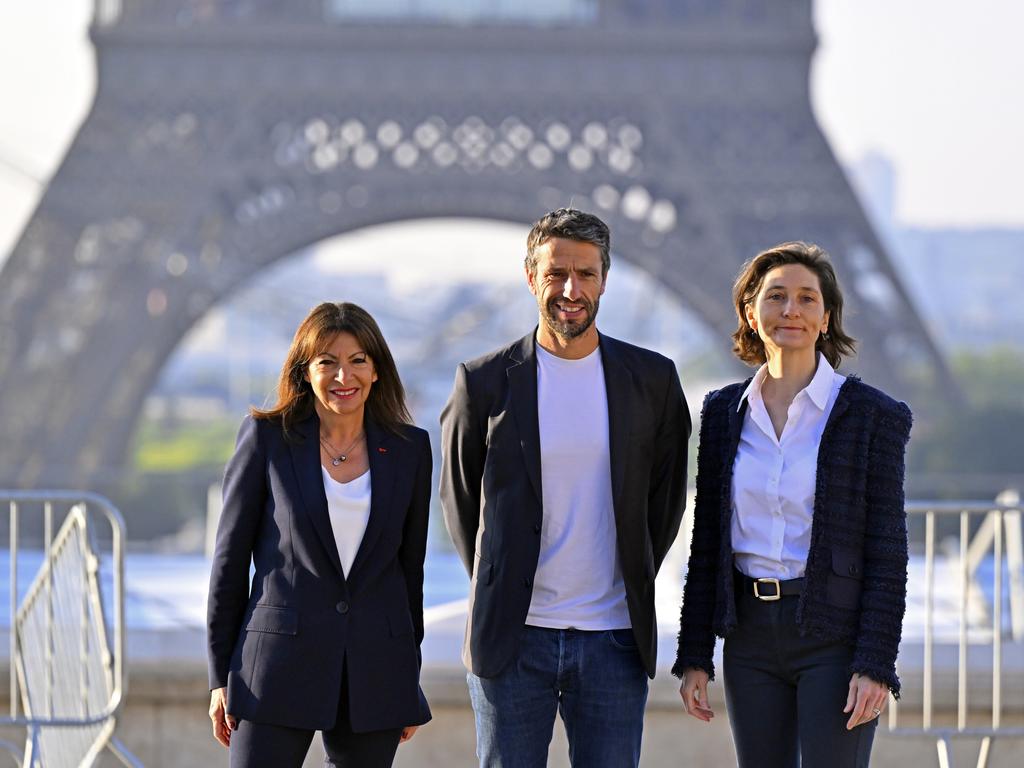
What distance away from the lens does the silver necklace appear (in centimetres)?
258

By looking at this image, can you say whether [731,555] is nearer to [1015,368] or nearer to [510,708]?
[510,708]

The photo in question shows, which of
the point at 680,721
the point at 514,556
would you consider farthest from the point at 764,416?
the point at 680,721

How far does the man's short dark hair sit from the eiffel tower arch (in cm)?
1501

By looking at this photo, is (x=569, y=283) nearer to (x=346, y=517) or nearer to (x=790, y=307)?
(x=790, y=307)

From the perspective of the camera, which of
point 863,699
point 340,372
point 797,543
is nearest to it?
point 863,699

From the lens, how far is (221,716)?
2551mm

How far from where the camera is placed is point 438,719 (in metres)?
4.33

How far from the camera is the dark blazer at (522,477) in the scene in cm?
249

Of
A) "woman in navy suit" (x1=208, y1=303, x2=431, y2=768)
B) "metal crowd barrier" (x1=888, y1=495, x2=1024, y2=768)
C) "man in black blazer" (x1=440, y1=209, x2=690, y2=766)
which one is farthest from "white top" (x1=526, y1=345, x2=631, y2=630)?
"metal crowd barrier" (x1=888, y1=495, x2=1024, y2=768)

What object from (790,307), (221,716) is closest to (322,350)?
(221,716)

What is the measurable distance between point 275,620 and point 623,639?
1.95 feet

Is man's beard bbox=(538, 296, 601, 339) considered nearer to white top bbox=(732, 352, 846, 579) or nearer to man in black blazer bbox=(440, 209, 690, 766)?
man in black blazer bbox=(440, 209, 690, 766)

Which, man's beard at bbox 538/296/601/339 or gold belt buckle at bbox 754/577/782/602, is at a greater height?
man's beard at bbox 538/296/601/339

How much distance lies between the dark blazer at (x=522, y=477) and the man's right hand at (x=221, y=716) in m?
0.42
